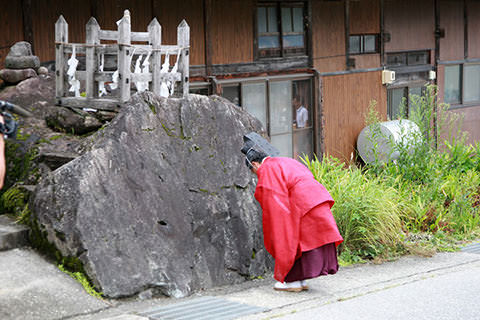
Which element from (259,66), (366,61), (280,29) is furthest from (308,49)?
(366,61)

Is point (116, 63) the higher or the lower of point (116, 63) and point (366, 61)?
the lower

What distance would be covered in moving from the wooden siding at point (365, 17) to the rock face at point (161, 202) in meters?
6.84

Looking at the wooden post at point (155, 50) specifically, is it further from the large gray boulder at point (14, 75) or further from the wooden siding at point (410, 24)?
the wooden siding at point (410, 24)

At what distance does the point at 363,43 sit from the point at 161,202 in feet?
28.8

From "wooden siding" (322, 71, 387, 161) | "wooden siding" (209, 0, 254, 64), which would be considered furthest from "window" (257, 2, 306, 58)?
"wooden siding" (322, 71, 387, 161)

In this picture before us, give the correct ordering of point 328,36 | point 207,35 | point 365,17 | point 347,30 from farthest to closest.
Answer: point 365,17, point 347,30, point 328,36, point 207,35

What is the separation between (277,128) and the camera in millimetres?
13047

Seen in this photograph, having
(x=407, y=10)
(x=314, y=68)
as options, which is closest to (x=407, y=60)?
(x=407, y=10)

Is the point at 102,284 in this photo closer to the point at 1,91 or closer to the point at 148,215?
the point at 148,215

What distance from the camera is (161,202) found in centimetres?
691

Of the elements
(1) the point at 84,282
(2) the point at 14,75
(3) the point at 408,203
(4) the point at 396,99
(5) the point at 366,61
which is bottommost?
(1) the point at 84,282

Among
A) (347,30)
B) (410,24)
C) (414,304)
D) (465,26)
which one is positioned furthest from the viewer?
(465,26)

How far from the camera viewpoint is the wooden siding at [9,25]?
9055 mm

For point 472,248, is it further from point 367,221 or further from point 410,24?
point 410,24
